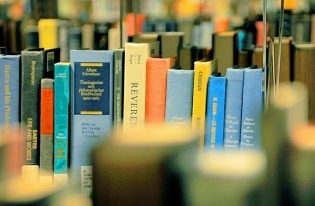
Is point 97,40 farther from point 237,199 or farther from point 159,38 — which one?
point 237,199

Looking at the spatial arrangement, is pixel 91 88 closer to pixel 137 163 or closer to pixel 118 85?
pixel 118 85

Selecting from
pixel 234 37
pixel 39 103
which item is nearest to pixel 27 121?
pixel 39 103

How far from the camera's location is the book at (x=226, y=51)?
2.00 meters

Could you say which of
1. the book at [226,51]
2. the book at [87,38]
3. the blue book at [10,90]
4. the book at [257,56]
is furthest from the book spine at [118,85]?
the book at [87,38]

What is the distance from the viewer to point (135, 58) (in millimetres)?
1517

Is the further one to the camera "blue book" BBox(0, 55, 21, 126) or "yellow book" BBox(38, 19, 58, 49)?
"yellow book" BBox(38, 19, 58, 49)

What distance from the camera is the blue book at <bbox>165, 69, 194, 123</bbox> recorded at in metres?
1.51

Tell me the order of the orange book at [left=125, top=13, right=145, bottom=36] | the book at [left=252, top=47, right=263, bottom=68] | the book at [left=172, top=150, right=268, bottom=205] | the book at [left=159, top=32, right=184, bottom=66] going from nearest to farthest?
the book at [left=172, top=150, right=268, bottom=205] < the book at [left=252, top=47, right=263, bottom=68] < the book at [left=159, top=32, right=184, bottom=66] < the orange book at [left=125, top=13, right=145, bottom=36]

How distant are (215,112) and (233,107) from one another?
0.14ft

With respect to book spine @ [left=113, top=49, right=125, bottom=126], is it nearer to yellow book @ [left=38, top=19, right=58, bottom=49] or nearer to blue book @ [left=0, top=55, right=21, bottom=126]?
blue book @ [left=0, top=55, right=21, bottom=126]

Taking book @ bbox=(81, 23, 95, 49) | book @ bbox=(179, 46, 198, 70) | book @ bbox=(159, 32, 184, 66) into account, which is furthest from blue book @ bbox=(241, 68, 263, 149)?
book @ bbox=(81, 23, 95, 49)

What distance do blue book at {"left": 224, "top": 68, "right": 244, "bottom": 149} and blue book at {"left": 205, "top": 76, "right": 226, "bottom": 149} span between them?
10 millimetres

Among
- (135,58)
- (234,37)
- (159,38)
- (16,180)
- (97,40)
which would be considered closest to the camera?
(16,180)

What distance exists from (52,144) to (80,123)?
3.3 inches
